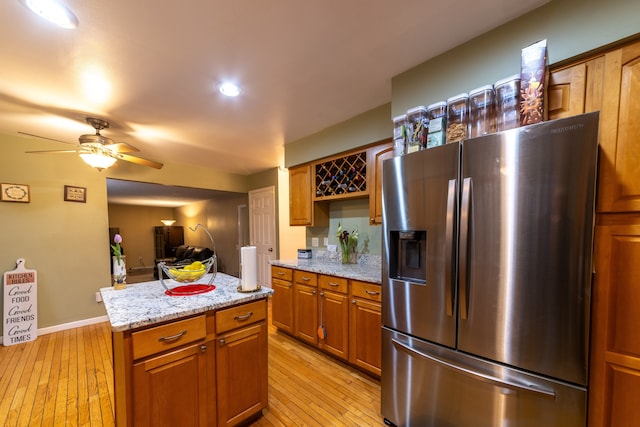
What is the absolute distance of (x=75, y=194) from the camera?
3.35 metres

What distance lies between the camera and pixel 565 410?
1073mm

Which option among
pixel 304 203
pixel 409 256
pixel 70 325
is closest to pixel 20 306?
pixel 70 325

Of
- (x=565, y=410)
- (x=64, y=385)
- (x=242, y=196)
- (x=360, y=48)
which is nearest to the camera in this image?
(x=565, y=410)

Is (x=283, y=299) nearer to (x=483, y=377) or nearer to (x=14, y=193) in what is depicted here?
(x=483, y=377)

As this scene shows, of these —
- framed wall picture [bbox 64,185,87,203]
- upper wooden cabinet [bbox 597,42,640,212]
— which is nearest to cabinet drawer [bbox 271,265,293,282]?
upper wooden cabinet [bbox 597,42,640,212]

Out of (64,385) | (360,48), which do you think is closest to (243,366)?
(64,385)

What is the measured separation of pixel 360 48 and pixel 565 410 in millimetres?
2154

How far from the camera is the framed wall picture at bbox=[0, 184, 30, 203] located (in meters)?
2.92

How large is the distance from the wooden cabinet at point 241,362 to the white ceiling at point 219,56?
1.68m

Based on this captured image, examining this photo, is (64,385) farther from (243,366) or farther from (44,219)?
(44,219)

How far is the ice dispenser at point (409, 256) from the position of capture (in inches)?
60.4

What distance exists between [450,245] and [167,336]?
159 cm

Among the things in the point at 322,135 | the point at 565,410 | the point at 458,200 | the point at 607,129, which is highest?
the point at 322,135

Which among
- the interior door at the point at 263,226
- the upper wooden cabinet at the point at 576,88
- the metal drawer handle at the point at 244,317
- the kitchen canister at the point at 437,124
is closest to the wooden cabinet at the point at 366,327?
the metal drawer handle at the point at 244,317
